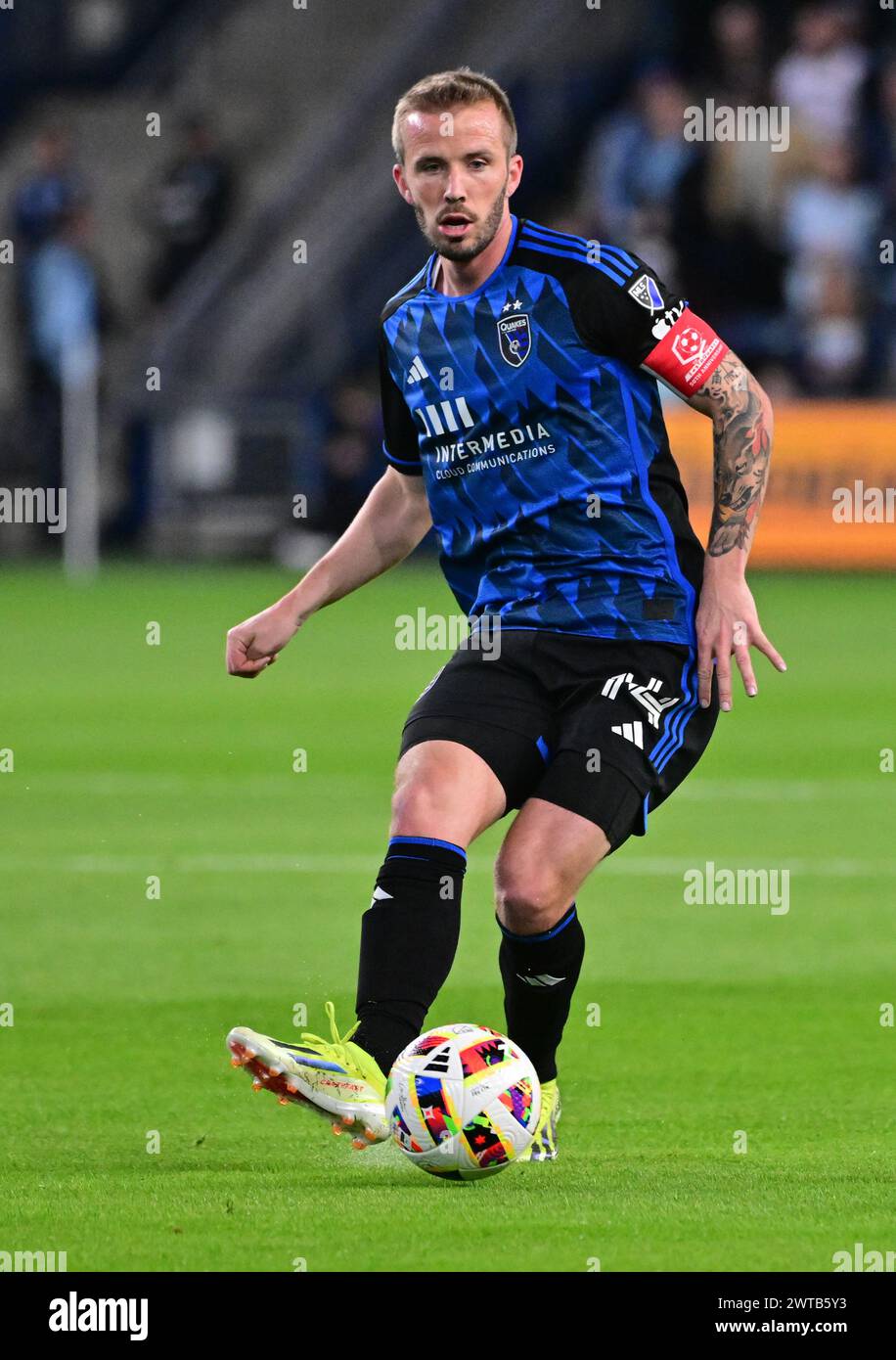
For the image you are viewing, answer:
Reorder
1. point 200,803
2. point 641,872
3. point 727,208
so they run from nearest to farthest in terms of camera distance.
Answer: point 641,872, point 200,803, point 727,208

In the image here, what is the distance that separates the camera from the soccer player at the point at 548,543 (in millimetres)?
5457

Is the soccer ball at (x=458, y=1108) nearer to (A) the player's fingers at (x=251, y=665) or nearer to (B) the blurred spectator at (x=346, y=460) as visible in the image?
(A) the player's fingers at (x=251, y=665)

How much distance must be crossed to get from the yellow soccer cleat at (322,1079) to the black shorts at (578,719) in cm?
73

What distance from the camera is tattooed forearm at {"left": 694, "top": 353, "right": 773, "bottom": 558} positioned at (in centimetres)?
568

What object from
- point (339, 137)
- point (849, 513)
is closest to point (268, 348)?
point (339, 137)

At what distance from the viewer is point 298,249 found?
23.8 meters

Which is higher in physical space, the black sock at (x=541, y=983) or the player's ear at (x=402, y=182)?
the player's ear at (x=402, y=182)

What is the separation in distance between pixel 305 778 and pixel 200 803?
2.59 ft

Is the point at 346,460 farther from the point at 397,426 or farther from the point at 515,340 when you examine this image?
the point at 515,340

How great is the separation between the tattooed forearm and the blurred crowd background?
57.1 ft

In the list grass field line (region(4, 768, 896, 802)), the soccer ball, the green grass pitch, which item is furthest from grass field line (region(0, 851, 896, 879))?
the soccer ball

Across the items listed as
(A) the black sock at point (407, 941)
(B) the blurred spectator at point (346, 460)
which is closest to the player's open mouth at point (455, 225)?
(A) the black sock at point (407, 941)

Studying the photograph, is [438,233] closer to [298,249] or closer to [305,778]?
[305,778]

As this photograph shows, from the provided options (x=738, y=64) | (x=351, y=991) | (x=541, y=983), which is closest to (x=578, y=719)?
(x=541, y=983)
